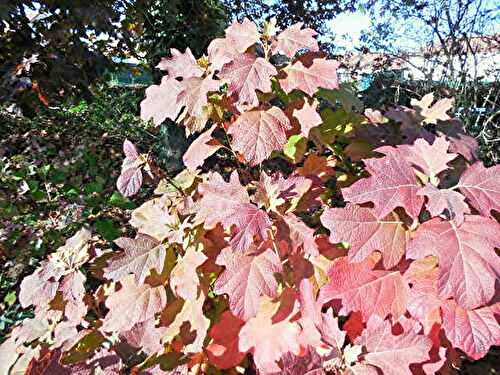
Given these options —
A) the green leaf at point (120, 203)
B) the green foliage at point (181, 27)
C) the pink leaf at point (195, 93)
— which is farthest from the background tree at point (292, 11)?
the pink leaf at point (195, 93)

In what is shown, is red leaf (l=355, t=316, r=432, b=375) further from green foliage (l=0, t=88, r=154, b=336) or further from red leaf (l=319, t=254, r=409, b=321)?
green foliage (l=0, t=88, r=154, b=336)

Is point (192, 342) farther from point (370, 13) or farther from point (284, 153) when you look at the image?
point (370, 13)

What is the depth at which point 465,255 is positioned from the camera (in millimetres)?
762

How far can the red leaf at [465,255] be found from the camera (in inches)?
28.9

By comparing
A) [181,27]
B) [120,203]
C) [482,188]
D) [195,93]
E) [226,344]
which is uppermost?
[195,93]

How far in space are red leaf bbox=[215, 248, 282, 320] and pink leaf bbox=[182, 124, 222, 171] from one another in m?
0.32

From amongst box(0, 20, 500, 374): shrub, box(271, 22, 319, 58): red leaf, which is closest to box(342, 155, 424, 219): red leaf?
box(0, 20, 500, 374): shrub

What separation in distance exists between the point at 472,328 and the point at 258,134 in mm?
574

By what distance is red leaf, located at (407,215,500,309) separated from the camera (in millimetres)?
734

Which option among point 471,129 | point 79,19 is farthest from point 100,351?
point 471,129

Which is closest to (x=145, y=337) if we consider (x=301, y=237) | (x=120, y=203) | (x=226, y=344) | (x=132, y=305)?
(x=132, y=305)

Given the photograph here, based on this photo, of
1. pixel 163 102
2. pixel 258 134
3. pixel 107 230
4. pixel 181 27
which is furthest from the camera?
pixel 181 27

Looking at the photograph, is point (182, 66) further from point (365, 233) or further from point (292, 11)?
point (292, 11)

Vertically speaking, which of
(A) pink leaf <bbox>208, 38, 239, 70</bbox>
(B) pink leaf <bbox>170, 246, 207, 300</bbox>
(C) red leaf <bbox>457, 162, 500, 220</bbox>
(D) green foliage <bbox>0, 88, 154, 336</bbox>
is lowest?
(D) green foliage <bbox>0, 88, 154, 336</bbox>
